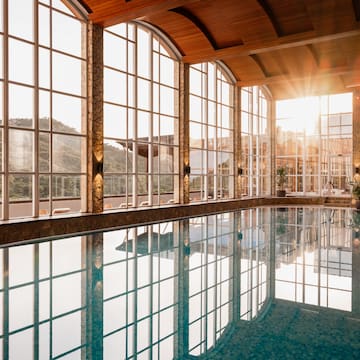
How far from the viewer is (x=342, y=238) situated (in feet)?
37.2

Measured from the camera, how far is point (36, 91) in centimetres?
1166

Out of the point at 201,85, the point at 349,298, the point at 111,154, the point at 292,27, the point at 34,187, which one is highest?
the point at 292,27

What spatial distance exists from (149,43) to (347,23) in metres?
7.86

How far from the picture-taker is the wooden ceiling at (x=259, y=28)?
12.7 m

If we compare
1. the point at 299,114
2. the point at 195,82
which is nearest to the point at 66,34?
the point at 195,82

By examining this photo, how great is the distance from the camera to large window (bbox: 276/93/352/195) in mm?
→ 25719

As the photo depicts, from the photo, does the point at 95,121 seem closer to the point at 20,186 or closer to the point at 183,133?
the point at 20,186

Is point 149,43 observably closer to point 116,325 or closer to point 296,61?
point 296,61

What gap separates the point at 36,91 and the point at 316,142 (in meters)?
20.5

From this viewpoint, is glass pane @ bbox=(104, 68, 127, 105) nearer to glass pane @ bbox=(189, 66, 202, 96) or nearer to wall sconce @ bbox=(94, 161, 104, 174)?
wall sconce @ bbox=(94, 161, 104, 174)

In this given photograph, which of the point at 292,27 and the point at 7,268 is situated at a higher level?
the point at 292,27

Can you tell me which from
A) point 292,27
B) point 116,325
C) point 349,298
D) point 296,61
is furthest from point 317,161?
point 116,325

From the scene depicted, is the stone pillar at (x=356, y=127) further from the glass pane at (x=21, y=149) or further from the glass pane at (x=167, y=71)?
the glass pane at (x=21, y=149)

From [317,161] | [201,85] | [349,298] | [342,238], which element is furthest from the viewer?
[317,161]
